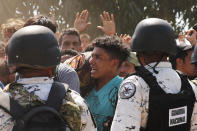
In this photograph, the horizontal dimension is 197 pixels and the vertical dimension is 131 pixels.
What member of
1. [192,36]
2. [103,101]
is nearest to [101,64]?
[103,101]

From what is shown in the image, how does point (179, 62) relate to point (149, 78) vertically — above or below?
below

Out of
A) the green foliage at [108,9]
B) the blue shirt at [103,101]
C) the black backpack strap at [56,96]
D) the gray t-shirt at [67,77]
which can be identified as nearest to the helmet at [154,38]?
the gray t-shirt at [67,77]

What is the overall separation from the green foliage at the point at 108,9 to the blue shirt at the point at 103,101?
25.1 feet

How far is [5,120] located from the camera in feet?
7.16

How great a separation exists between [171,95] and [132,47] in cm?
43

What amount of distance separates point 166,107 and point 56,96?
751 millimetres

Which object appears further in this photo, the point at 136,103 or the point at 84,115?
the point at 136,103

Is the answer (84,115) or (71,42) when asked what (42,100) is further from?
(71,42)

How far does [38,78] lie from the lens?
2.32 m

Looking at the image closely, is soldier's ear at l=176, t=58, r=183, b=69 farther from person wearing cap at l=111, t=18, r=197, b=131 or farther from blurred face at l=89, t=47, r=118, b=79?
person wearing cap at l=111, t=18, r=197, b=131

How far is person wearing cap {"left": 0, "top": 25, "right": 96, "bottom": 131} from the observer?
2264 mm

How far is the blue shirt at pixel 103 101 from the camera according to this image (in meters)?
3.42

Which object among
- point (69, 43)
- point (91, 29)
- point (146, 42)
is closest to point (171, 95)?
point (146, 42)

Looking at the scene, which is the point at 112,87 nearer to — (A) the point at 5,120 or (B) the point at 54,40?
(B) the point at 54,40
